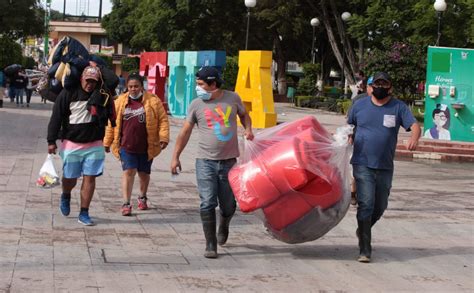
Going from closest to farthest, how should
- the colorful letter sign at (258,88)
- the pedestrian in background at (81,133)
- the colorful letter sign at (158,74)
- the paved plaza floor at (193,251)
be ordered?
the paved plaza floor at (193,251)
the pedestrian in background at (81,133)
the colorful letter sign at (258,88)
the colorful letter sign at (158,74)

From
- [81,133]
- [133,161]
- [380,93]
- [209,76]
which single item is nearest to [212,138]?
[209,76]

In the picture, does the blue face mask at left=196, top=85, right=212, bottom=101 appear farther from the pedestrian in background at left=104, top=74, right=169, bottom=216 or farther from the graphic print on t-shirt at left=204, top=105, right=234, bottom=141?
the pedestrian in background at left=104, top=74, right=169, bottom=216

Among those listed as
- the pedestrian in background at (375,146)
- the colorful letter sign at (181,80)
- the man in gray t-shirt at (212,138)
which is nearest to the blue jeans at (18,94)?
the colorful letter sign at (181,80)

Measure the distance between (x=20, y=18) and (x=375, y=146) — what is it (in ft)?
119

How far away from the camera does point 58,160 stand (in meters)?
13.9

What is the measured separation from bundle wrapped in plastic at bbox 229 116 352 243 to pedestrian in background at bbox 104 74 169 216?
7.04ft

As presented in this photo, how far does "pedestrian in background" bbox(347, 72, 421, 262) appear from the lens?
23.6 feet

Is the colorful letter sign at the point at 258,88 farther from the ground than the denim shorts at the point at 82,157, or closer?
farther from the ground

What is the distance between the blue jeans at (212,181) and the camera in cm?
718

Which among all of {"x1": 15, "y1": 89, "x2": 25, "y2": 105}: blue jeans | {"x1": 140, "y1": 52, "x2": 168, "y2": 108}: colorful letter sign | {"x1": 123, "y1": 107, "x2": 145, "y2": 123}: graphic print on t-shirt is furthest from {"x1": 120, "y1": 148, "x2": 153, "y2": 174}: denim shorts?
{"x1": 15, "y1": 89, "x2": 25, "y2": 105}: blue jeans

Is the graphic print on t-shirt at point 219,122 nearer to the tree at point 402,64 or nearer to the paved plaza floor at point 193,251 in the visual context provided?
the paved plaza floor at point 193,251

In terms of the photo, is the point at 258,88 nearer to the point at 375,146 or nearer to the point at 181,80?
the point at 181,80

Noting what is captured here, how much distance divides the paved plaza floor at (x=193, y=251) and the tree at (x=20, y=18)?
30611 millimetres

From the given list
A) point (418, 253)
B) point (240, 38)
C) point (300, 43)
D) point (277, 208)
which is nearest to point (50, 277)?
point (277, 208)
